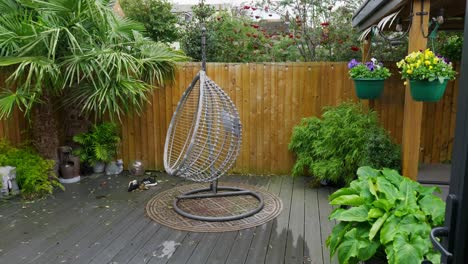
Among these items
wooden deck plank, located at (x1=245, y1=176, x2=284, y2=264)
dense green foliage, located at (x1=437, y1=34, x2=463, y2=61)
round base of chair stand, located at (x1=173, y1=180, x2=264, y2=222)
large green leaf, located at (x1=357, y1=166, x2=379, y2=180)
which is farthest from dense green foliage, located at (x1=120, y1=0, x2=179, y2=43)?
large green leaf, located at (x1=357, y1=166, x2=379, y2=180)

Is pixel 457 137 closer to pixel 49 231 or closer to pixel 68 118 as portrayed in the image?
pixel 49 231

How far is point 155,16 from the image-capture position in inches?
262

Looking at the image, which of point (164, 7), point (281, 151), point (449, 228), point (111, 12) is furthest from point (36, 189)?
point (449, 228)

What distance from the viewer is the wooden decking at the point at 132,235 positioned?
2883 millimetres

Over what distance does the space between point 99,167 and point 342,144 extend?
10.2 ft

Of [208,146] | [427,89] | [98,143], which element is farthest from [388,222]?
Result: [98,143]

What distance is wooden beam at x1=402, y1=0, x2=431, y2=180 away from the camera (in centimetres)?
277

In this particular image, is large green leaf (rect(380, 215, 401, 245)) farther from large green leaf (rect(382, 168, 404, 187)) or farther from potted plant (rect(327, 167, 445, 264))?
large green leaf (rect(382, 168, 404, 187))

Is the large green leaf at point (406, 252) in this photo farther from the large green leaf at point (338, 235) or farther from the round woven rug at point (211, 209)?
the round woven rug at point (211, 209)

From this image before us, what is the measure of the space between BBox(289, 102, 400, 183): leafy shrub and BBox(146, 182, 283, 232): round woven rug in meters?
0.65

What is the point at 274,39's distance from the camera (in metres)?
6.69

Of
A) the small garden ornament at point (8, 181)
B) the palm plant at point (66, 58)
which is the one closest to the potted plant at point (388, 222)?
the palm plant at point (66, 58)

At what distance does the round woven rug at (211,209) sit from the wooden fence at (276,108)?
2.56 ft

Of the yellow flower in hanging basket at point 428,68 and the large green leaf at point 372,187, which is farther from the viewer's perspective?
the yellow flower in hanging basket at point 428,68
